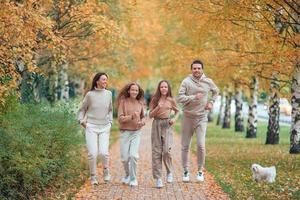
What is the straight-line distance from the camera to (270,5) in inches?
549

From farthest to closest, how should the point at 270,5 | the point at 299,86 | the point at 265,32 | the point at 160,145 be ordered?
the point at 299,86 < the point at 265,32 < the point at 270,5 < the point at 160,145

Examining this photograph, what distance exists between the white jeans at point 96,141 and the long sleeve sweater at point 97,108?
0.11 metres

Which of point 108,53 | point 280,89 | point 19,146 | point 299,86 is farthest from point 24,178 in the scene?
point 108,53

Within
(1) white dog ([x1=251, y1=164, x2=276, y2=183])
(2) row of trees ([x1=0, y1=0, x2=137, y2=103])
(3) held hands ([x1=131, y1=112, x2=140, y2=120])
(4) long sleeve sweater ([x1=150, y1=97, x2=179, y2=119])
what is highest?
(2) row of trees ([x1=0, y1=0, x2=137, y2=103])

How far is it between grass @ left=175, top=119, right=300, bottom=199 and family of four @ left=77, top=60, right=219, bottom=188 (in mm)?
1173

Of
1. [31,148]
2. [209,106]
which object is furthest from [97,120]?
[31,148]

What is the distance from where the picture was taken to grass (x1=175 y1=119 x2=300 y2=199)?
1136 cm

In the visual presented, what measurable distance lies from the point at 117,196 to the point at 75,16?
6928mm

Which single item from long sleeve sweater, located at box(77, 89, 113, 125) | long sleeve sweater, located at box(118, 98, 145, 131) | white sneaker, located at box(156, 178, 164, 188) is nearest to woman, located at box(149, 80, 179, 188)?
long sleeve sweater, located at box(118, 98, 145, 131)

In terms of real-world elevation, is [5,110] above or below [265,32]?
below

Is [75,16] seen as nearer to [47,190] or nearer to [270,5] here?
[270,5]

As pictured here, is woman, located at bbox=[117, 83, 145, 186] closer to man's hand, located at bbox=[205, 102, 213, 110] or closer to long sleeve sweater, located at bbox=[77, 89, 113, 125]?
long sleeve sweater, located at bbox=[77, 89, 113, 125]

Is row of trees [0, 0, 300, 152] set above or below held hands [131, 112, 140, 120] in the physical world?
above

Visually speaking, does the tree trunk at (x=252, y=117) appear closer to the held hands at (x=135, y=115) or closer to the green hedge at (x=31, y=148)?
the green hedge at (x=31, y=148)
